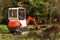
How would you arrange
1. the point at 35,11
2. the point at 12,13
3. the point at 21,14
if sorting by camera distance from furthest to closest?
the point at 35,11 < the point at 12,13 < the point at 21,14

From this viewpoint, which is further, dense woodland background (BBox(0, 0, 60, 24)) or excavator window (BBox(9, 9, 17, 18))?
dense woodland background (BBox(0, 0, 60, 24))

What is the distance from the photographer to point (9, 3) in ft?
93.6

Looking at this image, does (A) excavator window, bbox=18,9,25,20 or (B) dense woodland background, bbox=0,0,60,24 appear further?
(B) dense woodland background, bbox=0,0,60,24

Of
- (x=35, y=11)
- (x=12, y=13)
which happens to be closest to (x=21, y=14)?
(x=12, y=13)

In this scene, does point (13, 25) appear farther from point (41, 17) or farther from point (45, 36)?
point (41, 17)

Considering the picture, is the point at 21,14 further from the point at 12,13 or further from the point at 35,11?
the point at 35,11

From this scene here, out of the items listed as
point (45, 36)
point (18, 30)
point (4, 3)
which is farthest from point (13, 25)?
point (4, 3)

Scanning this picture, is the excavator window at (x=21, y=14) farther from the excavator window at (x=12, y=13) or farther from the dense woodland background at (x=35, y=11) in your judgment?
the dense woodland background at (x=35, y=11)

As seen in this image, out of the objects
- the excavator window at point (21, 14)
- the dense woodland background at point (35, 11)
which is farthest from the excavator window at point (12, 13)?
the dense woodland background at point (35, 11)

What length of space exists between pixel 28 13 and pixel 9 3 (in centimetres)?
287

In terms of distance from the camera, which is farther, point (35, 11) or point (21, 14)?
point (35, 11)

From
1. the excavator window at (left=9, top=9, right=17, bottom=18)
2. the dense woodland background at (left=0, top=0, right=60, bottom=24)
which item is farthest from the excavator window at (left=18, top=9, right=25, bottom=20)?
the dense woodland background at (left=0, top=0, right=60, bottom=24)

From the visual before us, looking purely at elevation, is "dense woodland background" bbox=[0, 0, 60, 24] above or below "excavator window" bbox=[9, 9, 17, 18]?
below

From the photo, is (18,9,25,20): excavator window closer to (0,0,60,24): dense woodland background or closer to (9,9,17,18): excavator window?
(9,9,17,18): excavator window
